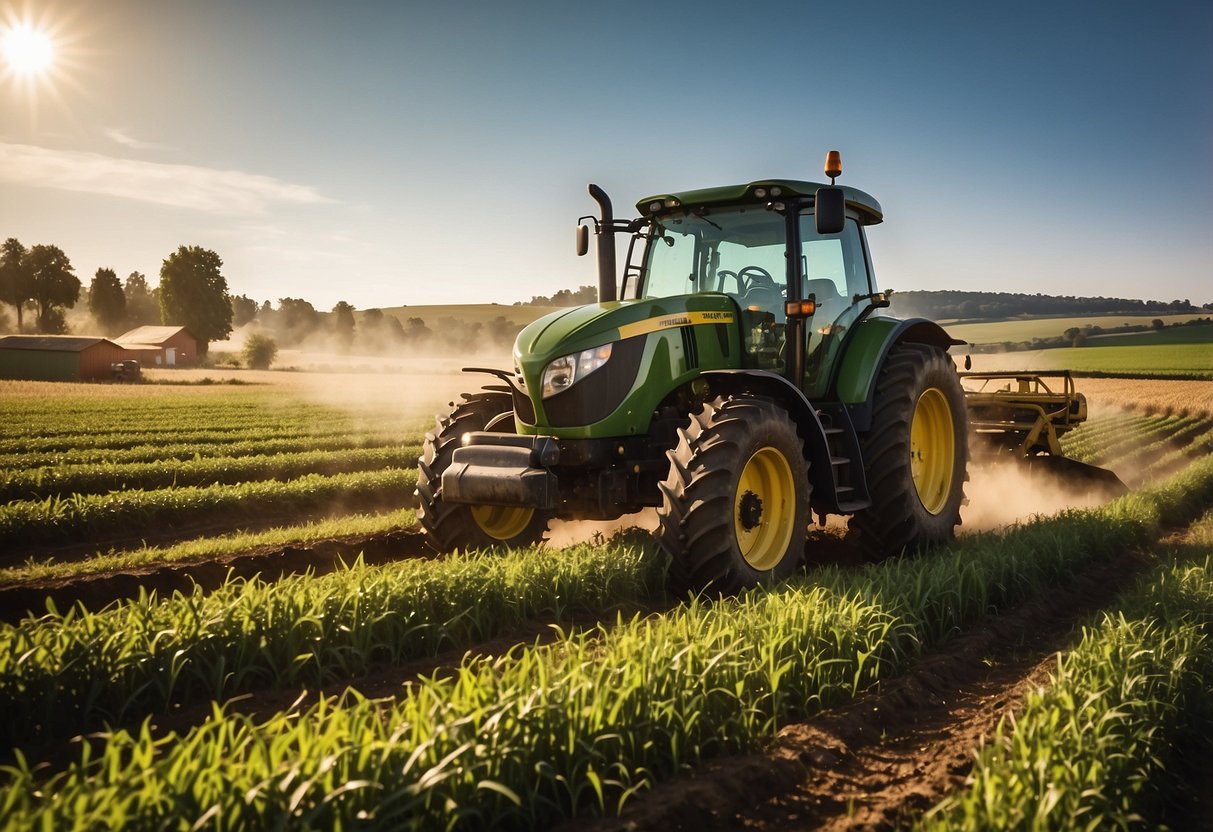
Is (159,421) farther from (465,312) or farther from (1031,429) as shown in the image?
(465,312)

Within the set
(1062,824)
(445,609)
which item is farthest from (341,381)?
(1062,824)

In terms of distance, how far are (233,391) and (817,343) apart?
3255cm

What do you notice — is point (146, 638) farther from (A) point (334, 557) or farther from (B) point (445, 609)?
(A) point (334, 557)

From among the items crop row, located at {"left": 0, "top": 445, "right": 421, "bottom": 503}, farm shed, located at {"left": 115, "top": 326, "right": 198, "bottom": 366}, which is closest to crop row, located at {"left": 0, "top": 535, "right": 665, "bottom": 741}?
crop row, located at {"left": 0, "top": 445, "right": 421, "bottom": 503}

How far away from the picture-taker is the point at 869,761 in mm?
3457

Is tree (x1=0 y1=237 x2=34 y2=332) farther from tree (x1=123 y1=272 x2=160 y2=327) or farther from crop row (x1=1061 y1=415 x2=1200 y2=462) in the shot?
crop row (x1=1061 y1=415 x2=1200 y2=462)

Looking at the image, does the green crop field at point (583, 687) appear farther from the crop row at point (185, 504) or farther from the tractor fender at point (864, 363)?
the crop row at point (185, 504)

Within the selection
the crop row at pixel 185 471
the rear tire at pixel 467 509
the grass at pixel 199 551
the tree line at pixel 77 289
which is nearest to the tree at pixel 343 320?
the tree line at pixel 77 289

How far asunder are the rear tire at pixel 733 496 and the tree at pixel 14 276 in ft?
244

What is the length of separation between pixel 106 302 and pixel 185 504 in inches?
3006

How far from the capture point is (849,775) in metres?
3.31

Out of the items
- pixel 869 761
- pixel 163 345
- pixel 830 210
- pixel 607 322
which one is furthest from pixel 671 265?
pixel 163 345

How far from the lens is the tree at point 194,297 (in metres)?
62.3

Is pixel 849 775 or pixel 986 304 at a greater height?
pixel 986 304
